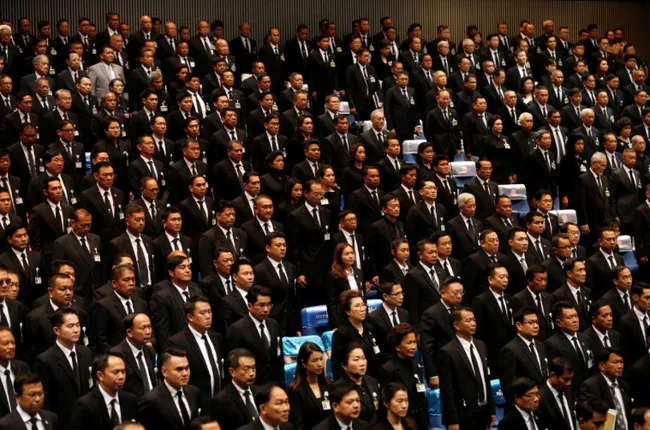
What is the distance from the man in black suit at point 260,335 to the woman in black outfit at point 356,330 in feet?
1.40

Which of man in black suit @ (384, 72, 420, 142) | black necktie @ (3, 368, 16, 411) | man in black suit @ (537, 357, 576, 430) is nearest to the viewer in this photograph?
black necktie @ (3, 368, 16, 411)

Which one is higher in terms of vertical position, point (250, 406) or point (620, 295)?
point (620, 295)

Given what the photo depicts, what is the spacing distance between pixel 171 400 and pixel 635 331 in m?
3.76

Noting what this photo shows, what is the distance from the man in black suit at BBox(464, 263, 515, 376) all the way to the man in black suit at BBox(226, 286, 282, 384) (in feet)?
5.48

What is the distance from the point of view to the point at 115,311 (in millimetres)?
7793

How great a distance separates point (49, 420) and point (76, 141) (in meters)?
4.81

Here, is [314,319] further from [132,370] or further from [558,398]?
[558,398]

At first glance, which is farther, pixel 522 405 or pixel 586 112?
pixel 586 112

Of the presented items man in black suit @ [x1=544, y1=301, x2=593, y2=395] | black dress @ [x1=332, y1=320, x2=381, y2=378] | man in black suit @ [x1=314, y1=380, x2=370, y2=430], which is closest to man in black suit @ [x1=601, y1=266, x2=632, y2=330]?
man in black suit @ [x1=544, y1=301, x2=593, y2=395]

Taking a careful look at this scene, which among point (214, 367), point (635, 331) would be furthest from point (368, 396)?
point (635, 331)

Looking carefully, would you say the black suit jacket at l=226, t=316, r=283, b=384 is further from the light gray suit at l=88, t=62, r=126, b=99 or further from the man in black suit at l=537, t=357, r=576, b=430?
the light gray suit at l=88, t=62, r=126, b=99

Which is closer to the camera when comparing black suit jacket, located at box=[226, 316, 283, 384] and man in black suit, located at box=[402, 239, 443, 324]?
black suit jacket, located at box=[226, 316, 283, 384]

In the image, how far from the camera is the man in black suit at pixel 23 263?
8586mm

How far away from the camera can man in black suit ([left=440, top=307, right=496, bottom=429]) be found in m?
7.55
